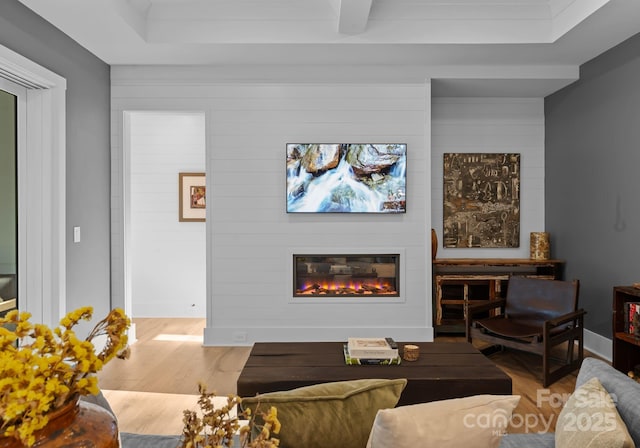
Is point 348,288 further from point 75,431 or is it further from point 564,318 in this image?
point 75,431

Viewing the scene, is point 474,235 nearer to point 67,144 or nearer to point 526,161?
point 526,161

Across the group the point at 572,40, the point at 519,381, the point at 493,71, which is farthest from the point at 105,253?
the point at 572,40

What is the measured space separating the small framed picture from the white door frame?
2054 mm

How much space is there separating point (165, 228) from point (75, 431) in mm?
4869

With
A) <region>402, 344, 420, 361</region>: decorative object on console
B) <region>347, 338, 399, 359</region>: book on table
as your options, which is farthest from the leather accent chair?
<region>347, 338, 399, 359</region>: book on table

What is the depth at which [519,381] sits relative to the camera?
3.40m

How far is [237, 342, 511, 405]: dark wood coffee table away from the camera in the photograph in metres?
2.29

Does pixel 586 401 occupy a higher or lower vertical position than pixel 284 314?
higher

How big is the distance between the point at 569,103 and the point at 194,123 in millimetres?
4027

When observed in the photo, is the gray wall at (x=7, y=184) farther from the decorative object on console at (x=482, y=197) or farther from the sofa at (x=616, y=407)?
the decorative object on console at (x=482, y=197)

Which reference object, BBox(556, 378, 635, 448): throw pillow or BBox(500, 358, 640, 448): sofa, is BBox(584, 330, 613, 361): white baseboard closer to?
BBox(500, 358, 640, 448): sofa

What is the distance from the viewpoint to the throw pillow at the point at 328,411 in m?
1.17

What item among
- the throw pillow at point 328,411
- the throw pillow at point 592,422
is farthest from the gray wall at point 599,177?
the throw pillow at point 328,411

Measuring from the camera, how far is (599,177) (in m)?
4.05
